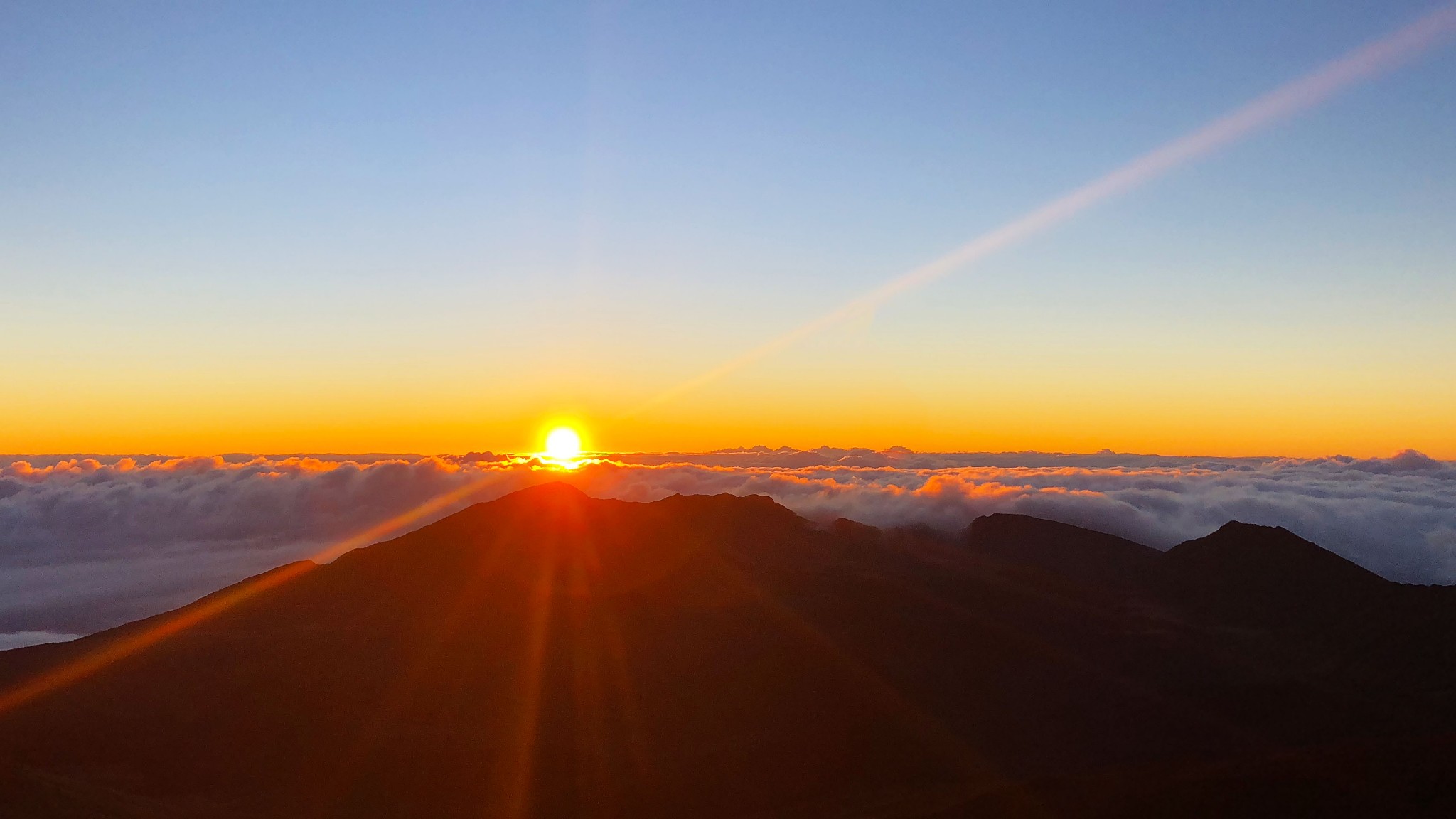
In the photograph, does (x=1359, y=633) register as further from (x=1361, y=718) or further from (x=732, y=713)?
(x=732, y=713)

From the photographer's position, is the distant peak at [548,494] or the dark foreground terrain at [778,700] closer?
the dark foreground terrain at [778,700]

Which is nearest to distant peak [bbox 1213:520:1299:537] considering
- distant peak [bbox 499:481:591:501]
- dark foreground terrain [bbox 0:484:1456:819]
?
dark foreground terrain [bbox 0:484:1456:819]

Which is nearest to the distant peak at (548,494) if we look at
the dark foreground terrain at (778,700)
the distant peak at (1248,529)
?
the dark foreground terrain at (778,700)

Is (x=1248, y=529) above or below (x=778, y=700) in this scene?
above

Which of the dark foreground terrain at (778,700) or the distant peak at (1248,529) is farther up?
the distant peak at (1248,529)

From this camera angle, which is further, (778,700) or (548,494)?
(548,494)

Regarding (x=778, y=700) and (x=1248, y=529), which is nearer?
(x=778, y=700)

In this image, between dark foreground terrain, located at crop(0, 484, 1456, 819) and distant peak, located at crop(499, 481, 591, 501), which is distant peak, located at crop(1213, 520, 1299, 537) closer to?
dark foreground terrain, located at crop(0, 484, 1456, 819)

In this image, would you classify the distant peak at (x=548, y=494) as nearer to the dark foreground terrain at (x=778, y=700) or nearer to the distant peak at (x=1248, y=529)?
the dark foreground terrain at (x=778, y=700)

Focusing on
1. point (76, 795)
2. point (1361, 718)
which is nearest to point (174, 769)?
point (76, 795)

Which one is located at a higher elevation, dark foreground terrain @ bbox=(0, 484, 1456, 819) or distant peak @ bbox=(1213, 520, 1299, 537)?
distant peak @ bbox=(1213, 520, 1299, 537)
